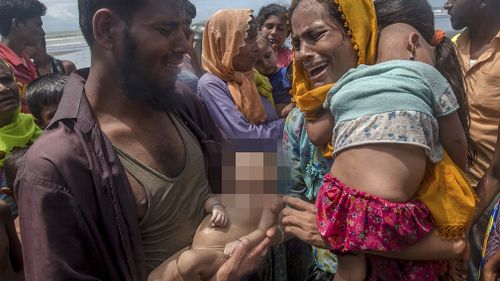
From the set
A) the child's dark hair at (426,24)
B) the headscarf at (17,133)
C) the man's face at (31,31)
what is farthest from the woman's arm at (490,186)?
the man's face at (31,31)

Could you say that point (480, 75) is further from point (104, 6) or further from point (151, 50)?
point (104, 6)

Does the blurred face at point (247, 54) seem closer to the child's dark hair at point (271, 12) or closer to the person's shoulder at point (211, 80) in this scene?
the person's shoulder at point (211, 80)

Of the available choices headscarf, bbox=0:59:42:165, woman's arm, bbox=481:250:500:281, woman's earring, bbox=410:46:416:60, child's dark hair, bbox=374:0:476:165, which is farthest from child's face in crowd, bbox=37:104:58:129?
woman's arm, bbox=481:250:500:281

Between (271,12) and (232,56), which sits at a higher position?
(232,56)

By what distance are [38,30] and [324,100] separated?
15.0 ft

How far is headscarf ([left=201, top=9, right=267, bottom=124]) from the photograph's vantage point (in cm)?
345

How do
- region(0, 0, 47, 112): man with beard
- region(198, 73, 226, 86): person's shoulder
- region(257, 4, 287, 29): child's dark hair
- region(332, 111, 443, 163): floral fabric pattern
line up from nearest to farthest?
1. region(332, 111, 443, 163): floral fabric pattern
2. region(198, 73, 226, 86): person's shoulder
3. region(0, 0, 47, 112): man with beard
4. region(257, 4, 287, 29): child's dark hair

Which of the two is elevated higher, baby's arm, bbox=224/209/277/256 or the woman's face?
the woman's face

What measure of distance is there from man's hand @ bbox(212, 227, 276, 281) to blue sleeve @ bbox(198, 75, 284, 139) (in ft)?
4.61

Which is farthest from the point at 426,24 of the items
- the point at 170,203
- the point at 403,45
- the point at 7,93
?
the point at 7,93

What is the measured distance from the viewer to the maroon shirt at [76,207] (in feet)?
4.74

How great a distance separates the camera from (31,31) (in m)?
5.28

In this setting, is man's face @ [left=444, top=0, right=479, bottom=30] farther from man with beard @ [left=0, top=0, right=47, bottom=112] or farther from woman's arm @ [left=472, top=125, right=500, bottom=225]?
man with beard @ [left=0, top=0, right=47, bottom=112]

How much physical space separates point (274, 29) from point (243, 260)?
13.2 feet
